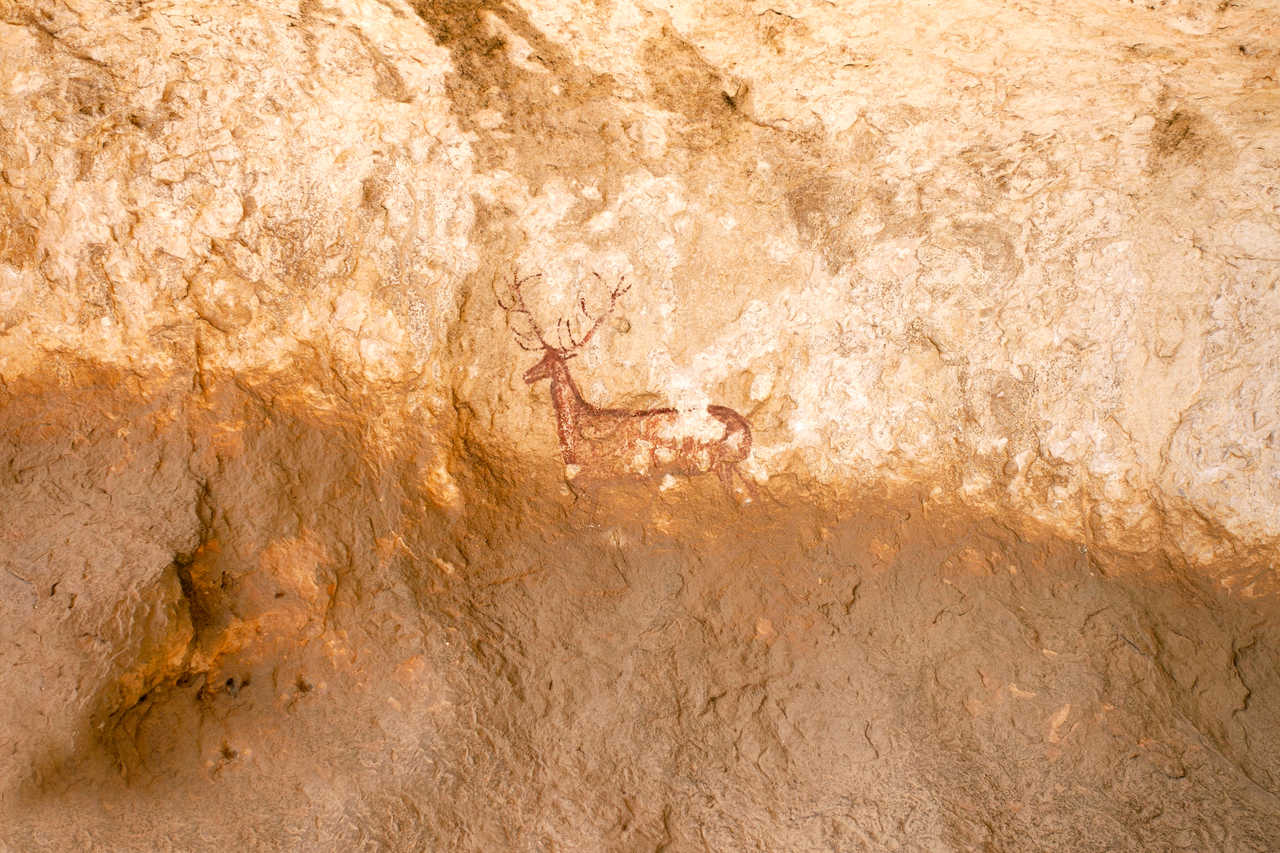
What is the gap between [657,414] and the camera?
12.1 feet

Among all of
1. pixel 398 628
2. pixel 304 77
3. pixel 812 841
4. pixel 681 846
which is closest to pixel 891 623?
pixel 812 841

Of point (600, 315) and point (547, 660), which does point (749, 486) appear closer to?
point (600, 315)

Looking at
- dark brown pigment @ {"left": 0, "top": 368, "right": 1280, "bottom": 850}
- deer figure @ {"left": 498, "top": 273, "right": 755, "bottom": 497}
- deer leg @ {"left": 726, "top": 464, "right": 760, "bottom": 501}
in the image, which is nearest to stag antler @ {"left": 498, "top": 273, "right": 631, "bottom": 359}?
deer figure @ {"left": 498, "top": 273, "right": 755, "bottom": 497}

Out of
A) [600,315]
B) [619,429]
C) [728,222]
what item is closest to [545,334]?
[600,315]

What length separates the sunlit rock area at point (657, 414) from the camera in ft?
10.2

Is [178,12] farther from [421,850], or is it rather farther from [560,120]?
[421,850]

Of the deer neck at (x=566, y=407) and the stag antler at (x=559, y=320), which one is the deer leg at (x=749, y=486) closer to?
the deer neck at (x=566, y=407)

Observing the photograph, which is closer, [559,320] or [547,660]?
[547,660]

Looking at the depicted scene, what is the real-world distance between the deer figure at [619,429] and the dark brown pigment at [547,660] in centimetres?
11

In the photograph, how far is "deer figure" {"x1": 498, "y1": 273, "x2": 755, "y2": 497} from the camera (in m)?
3.66

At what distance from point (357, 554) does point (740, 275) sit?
6.22 feet

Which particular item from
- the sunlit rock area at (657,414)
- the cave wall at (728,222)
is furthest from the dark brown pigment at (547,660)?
the cave wall at (728,222)

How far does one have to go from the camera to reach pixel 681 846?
3.07 metres

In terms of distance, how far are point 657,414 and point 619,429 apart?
172mm
